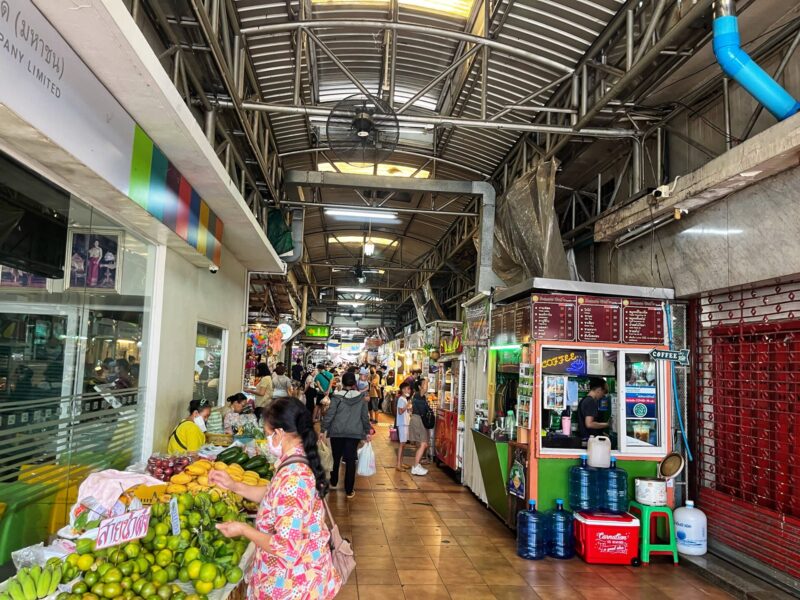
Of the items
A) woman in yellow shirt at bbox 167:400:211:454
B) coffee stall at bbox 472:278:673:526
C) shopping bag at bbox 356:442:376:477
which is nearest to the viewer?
woman in yellow shirt at bbox 167:400:211:454

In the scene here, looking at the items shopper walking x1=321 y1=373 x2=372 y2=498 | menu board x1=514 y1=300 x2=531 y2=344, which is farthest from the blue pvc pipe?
shopper walking x1=321 y1=373 x2=372 y2=498

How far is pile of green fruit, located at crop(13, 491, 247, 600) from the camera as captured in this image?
8.03 ft

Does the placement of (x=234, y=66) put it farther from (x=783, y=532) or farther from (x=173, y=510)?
(x=783, y=532)

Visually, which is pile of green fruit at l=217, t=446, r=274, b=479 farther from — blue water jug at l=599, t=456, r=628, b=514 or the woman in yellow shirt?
blue water jug at l=599, t=456, r=628, b=514

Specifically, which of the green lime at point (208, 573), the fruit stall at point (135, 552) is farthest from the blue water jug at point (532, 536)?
the green lime at point (208, 573)

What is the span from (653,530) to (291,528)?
444cm

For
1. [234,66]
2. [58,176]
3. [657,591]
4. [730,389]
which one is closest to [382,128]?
[234,66]

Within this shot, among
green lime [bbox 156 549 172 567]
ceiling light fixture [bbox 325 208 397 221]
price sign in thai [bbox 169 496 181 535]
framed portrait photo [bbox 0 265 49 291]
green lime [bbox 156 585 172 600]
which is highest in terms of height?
ceiling light fixture [bbox 325 208 397 221]

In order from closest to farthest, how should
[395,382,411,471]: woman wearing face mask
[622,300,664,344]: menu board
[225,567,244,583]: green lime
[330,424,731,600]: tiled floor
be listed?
1. [225,567,244,583]: green lime
2. [330,424,731,600]: tiled floor
3. [622,300,664,344]: menu board
4. [395,382,411,471]: woman wearing face mask

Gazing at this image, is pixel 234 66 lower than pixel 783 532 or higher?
higher

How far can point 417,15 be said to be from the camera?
5.88m

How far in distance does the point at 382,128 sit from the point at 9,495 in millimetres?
3935

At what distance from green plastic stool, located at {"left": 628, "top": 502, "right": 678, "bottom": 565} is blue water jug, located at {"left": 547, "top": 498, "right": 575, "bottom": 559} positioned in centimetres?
65

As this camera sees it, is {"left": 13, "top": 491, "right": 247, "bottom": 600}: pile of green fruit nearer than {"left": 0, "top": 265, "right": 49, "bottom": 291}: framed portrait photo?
Yes
